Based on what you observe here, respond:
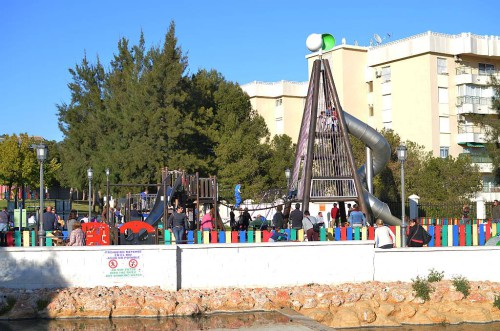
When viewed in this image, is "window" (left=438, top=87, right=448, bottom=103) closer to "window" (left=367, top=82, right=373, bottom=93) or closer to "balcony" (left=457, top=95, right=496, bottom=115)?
"balcony" (left=457, top=95, right=496, bottom=115)

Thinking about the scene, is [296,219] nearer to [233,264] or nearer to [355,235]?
[355,235]

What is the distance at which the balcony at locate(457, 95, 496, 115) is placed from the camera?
55.8 metres

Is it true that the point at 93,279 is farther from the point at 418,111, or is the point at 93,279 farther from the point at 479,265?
the point at 418,111

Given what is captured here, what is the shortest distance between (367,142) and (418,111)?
2514 cm

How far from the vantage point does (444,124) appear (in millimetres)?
55781

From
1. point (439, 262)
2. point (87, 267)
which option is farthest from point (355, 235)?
point (87, 267)

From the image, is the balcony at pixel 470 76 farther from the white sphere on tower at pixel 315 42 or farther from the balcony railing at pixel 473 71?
the white sphere on tower at pixel 315 42

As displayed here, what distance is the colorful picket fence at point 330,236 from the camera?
19828 mm

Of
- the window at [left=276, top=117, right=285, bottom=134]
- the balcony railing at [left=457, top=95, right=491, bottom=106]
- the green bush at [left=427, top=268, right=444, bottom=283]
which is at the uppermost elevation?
the balcony railing at [left=457, top=95, right=491, bottom=106]

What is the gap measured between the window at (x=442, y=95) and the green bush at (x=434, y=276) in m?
37.7

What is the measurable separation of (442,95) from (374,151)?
24.8 m

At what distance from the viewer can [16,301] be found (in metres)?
16.9

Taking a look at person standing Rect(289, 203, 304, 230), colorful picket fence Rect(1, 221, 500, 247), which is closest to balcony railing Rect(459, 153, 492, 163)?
colorful picket fence Rect(1, 221, 500, 247)

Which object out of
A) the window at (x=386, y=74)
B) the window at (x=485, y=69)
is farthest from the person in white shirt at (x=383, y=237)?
the window at (x=485, y=69)
